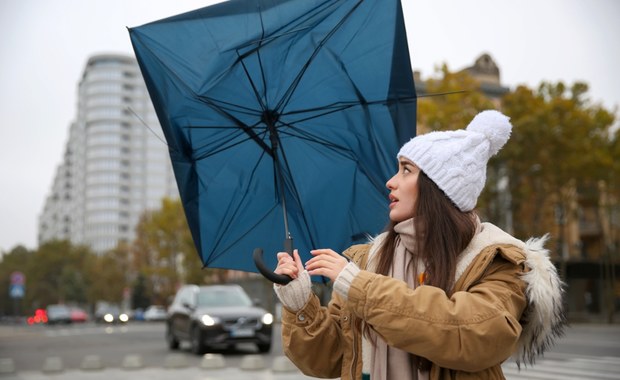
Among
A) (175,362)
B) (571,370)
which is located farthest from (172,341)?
(571,370)

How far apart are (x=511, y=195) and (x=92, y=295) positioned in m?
72.9

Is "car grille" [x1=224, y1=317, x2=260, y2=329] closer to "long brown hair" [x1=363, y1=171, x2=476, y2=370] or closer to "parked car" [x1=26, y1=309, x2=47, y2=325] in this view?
"long brown hair" [x1=363, y1=171, x2=476, y2=370]

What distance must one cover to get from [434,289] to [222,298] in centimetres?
1496

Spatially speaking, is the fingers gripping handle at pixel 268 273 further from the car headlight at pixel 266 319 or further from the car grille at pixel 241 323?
the car headlight at pixel 266 319

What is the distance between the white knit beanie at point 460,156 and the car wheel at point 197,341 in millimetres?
13695

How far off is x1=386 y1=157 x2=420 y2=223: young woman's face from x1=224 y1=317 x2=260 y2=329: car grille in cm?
1353

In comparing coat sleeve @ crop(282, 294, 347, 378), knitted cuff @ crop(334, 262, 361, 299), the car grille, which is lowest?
the car grille

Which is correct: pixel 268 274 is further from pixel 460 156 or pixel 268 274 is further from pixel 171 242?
pixel 171 242

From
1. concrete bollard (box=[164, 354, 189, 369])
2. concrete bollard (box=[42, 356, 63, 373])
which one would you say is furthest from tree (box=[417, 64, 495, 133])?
concrete bollard (box=[42, 356, 63, 373])

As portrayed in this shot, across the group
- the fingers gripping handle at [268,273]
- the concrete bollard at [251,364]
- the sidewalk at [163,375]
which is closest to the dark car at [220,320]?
the sidewalk at [163,375]

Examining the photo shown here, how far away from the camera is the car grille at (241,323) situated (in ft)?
51.3

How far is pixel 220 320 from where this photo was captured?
51.2ft

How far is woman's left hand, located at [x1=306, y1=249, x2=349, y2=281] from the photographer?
7.44 feet

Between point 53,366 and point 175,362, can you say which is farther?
point 175,362
